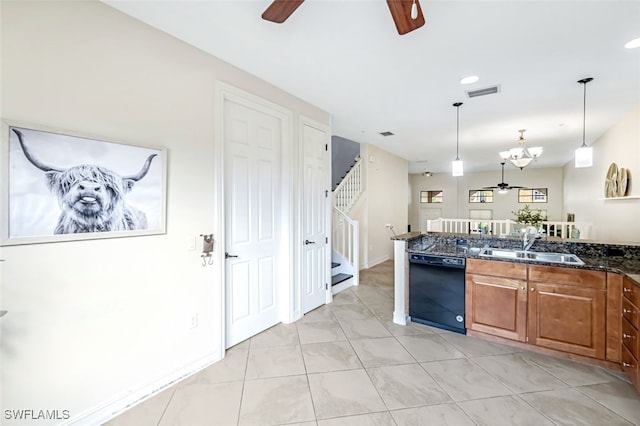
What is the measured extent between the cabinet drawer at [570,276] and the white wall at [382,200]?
3460 millimetres

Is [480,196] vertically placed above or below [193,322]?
above

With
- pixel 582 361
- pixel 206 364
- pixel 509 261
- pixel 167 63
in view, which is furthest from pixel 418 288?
pixel 167 63

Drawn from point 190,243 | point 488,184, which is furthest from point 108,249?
point 488,184

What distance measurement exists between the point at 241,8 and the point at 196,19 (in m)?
0.38

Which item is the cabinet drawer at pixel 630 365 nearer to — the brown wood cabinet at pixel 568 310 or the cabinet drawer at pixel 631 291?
the brown wood cabinet at pixel 568 310

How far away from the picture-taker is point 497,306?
277 cm

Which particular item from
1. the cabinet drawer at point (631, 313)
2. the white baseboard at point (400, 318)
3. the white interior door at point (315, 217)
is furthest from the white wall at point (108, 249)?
the cabinet drawer at point (631, 313)

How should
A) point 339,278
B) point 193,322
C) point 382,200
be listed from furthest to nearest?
point 382,200 → point 339,278 → point 193,322

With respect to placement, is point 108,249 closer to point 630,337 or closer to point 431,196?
point 630,337

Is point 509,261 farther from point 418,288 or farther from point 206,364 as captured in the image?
point 206,364

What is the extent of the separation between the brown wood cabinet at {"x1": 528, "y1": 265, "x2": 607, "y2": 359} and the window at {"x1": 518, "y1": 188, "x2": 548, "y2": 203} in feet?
31.0

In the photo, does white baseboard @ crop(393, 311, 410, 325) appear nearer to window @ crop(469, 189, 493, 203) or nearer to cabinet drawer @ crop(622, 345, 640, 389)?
cabinet drawer @ crop(622, 345, 640, 389)

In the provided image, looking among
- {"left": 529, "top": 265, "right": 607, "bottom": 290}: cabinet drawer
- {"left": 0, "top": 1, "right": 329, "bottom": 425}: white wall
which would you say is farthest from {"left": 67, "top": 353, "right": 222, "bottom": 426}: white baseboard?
{"left": 529, "top": 265, "right": 607, "bottom": 290}: cabinet drawer

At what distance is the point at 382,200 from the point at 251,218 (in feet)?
14.4
